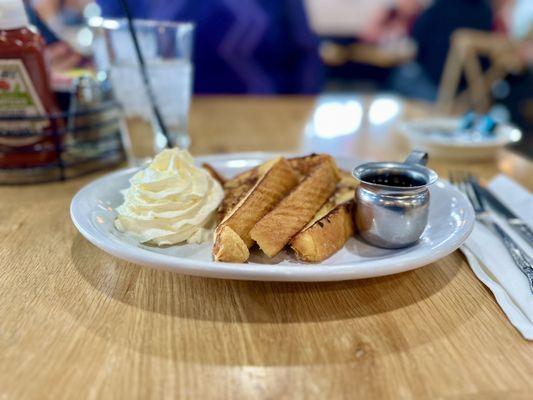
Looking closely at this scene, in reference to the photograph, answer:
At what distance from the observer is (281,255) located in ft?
2.24

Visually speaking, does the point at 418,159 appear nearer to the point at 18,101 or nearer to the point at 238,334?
the point at 238,334

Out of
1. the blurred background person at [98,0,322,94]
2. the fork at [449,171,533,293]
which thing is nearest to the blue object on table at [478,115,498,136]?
the fork at [449,171,533,293]

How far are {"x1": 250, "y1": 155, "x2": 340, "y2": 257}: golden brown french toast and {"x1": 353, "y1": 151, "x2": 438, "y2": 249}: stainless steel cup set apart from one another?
0.07 m

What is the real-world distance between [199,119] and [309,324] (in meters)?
1.16

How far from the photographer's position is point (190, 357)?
500 millimetres

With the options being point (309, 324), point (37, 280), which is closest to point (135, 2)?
point (37, 280)

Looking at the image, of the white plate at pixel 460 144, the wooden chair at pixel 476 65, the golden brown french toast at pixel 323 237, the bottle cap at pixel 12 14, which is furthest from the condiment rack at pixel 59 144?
the wooden chair at pixel 476 65

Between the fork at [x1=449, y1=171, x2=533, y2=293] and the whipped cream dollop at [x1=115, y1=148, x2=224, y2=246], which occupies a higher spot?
the whipped cream dollop at [x1=115, y1=148, x2=224, y2=246]

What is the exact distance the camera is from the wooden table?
0.47 m

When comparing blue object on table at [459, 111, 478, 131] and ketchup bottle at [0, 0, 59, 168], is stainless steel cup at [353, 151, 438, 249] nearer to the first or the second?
ketchup bottle at [0, 0, 59, 168]

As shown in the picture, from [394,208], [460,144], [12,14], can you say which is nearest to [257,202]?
[394,208]

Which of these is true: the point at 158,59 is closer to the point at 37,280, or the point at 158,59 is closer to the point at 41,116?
the point at 41,116

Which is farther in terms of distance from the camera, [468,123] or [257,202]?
[468,123]

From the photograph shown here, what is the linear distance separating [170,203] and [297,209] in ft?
0.63
